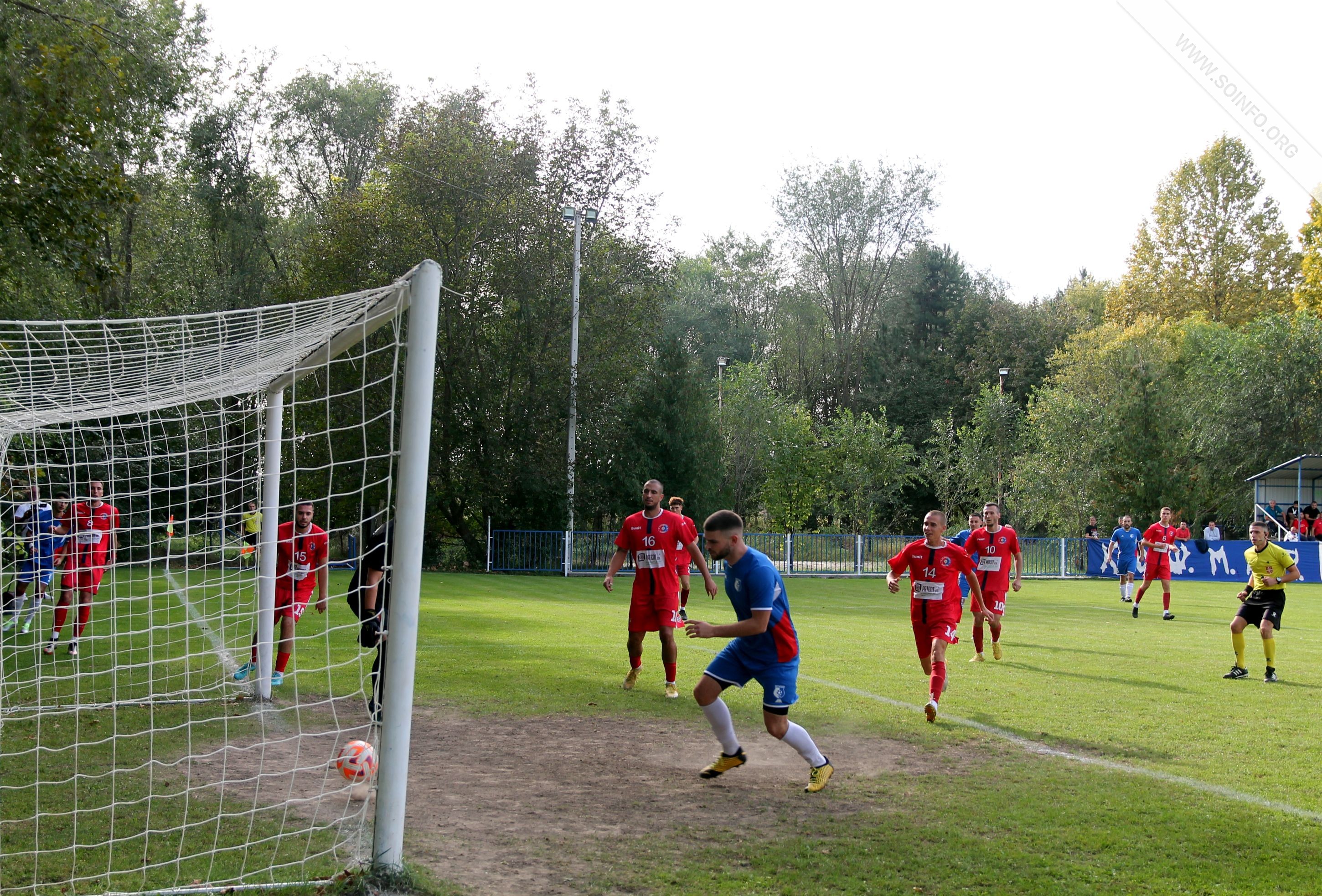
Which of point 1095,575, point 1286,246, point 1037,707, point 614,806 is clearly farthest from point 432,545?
point 1286,246

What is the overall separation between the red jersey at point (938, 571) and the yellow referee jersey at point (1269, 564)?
4.05 metres

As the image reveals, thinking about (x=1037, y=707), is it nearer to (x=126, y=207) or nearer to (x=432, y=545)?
(x=432, y=545)

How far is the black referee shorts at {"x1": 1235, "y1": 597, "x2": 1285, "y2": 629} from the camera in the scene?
36.4ft

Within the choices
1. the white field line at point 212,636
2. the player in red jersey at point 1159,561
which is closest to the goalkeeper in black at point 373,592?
the white field line at point 212,636

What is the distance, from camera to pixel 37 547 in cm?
1274

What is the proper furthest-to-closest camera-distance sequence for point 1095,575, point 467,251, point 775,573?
point 1095,575, point 467,251, point 775,573

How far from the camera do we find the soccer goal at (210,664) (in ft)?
15.9

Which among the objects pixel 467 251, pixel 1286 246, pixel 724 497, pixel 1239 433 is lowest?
pixel 724 497

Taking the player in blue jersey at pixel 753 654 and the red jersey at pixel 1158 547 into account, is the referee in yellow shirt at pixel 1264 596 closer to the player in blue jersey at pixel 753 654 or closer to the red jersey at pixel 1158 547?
the player in blue jersey at pixel 753 654

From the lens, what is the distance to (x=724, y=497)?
124ft

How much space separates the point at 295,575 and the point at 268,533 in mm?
846

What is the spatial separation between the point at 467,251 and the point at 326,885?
28680mm

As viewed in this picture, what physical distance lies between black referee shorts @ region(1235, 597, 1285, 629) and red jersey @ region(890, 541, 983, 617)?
4.26 m

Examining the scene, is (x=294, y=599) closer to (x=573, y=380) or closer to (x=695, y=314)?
(x=573, y=380)
